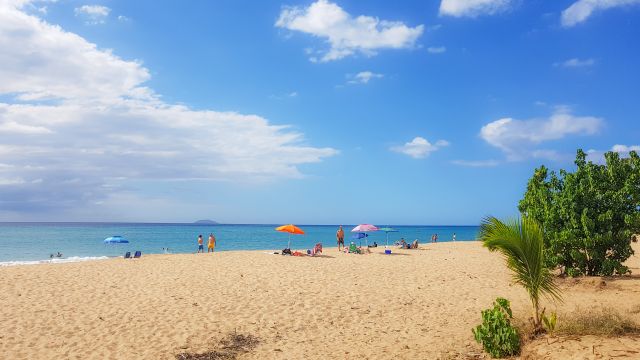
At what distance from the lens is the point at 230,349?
31.8 feet

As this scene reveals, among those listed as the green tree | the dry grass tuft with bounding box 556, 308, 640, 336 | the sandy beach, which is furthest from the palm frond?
the green tree

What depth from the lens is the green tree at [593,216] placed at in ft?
52.2

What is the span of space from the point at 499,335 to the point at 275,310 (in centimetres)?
673

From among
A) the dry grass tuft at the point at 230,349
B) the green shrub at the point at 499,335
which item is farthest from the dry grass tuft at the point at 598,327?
the dry grass tuft at the point at 230,349

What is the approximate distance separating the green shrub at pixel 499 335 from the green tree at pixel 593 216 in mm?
9133

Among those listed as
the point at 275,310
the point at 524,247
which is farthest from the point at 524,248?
the point at 275,310

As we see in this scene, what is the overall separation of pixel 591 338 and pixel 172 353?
877 cm

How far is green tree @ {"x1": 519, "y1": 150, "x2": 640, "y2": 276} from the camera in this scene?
15906 mm

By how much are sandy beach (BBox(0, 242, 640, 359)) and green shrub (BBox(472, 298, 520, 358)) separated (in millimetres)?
317

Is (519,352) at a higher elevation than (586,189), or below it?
below

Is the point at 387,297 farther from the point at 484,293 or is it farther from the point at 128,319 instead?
the point at 128,319

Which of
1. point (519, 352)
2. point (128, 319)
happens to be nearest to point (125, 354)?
point (128, 319)

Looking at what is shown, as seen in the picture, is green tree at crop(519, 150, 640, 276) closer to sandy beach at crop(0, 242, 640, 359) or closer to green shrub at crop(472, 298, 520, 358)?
sandy beach at crop(0, 242, 640, 359)

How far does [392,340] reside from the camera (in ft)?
34.0
